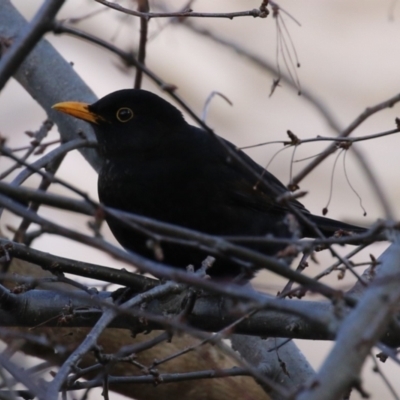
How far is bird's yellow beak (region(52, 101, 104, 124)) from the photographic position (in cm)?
501

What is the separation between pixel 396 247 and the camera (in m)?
2.38

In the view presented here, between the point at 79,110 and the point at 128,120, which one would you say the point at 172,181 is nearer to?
the point at 128,120

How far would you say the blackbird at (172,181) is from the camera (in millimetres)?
4629

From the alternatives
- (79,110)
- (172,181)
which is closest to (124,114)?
(79,110)

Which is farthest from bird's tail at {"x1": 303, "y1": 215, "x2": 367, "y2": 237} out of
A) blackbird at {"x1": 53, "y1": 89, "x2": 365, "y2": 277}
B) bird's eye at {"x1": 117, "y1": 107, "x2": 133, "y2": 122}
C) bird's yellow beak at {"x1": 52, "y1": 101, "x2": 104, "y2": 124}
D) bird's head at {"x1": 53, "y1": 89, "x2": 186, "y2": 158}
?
bird's yellow beak at {"x1": 52, "y1": 101, "x2": 104, "y2": 124}

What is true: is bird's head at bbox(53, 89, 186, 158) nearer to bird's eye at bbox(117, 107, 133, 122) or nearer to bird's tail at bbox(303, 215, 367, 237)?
bird's eye at bbox(117, 107, 133, 122)

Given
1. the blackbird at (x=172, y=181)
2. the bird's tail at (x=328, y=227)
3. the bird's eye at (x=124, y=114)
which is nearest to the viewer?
the blackbird at (x=172, y=181)

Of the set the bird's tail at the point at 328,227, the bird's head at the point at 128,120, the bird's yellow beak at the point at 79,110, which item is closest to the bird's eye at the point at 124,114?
the bird's head at the point at 128,120

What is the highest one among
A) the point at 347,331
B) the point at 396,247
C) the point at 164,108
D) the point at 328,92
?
the point at 328,92

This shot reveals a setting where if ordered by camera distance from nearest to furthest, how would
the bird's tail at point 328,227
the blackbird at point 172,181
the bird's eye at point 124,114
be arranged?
the blackbird at point 172,181 < the bird's tail at point 328,227 < the bird's eye at point 124,114

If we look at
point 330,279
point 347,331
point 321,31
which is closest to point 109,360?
point 347,331

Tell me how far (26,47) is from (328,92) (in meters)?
7.00

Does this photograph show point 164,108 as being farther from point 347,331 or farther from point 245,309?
point 347,331

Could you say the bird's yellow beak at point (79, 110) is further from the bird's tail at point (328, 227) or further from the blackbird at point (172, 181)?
the bird's tail at point (328, 227)
